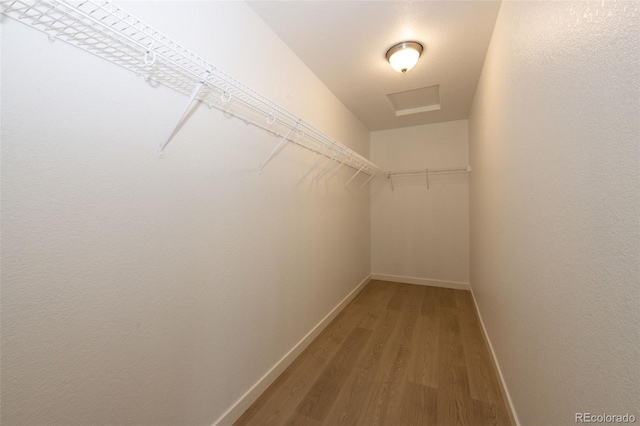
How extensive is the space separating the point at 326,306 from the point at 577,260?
82.1 inches

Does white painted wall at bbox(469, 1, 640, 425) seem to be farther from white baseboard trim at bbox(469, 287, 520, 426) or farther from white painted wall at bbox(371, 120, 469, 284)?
white painted wall at bbox(371, 120, 469, 284)

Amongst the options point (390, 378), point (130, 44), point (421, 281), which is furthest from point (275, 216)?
point (421, 281)

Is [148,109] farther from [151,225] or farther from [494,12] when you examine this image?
[494,12]

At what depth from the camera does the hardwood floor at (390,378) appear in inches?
55.9

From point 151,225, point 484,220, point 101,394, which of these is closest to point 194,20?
point 151,225

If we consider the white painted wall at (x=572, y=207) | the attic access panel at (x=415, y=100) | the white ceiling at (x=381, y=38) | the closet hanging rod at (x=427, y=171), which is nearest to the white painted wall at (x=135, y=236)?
the white ceiling at (x=381, y=38)

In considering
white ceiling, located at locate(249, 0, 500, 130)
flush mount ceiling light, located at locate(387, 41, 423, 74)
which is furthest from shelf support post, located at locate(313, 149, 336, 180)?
flush mount ceiling light, located at locate(387, 41, 423, 74)

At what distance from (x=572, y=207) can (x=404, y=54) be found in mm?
1672

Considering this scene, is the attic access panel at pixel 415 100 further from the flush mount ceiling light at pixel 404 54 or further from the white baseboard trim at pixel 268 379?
the white baseboard trim at pixel 268 379

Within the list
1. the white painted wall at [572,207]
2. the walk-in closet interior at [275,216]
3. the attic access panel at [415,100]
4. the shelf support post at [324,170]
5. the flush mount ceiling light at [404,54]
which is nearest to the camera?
the white painted wall at [572,207]

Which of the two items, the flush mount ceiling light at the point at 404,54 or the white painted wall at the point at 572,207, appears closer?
the white painted wall at the point at 572,207

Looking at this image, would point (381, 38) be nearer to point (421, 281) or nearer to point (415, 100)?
point (415, 100)

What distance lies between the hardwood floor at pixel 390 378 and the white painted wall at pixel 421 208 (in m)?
1.07

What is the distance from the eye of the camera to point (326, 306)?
2477 millimetres
